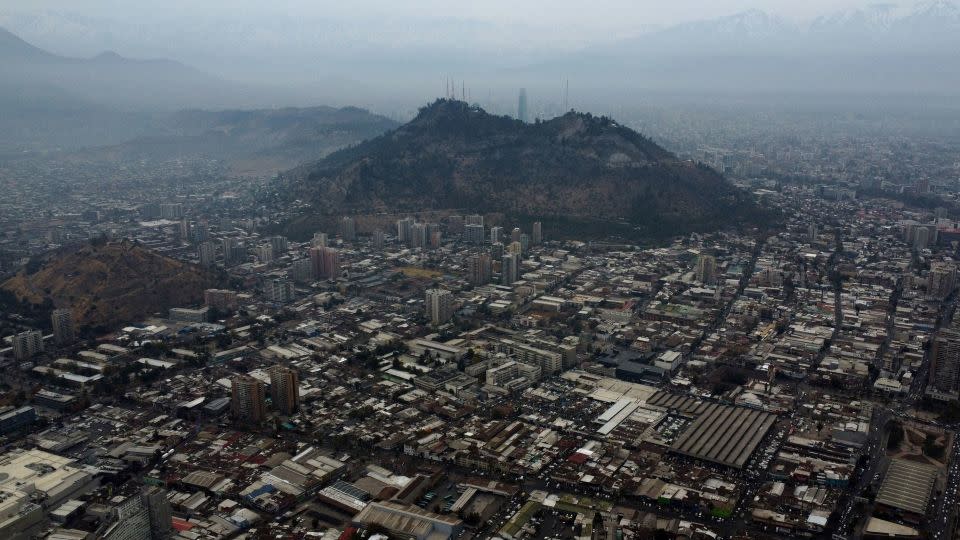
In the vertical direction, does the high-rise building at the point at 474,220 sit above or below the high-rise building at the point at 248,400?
above

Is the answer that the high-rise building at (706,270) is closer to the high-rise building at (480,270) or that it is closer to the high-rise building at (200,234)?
the high-rise building at (480,270)

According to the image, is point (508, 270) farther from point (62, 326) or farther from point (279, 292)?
point (62, 326)

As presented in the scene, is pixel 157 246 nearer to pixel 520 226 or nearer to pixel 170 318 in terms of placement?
pixel 170 318

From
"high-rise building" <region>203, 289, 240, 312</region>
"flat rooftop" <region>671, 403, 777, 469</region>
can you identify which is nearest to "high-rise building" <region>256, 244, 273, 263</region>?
"high-rise building" <region>203, 289, 240, 312</region>

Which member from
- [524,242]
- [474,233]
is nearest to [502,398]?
[524,242]

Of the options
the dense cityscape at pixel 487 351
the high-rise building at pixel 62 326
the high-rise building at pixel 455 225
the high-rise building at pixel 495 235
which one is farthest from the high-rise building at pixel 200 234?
the high-rise building at pixel 62 326

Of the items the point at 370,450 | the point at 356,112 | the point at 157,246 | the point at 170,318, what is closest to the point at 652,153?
the point at 157,246

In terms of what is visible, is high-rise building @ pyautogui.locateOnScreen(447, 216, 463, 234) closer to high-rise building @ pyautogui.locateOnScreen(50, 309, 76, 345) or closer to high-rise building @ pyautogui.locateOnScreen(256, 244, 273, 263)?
high-rise building @ pyautogui.locateOnScreen(256, 244, 273, 263)
